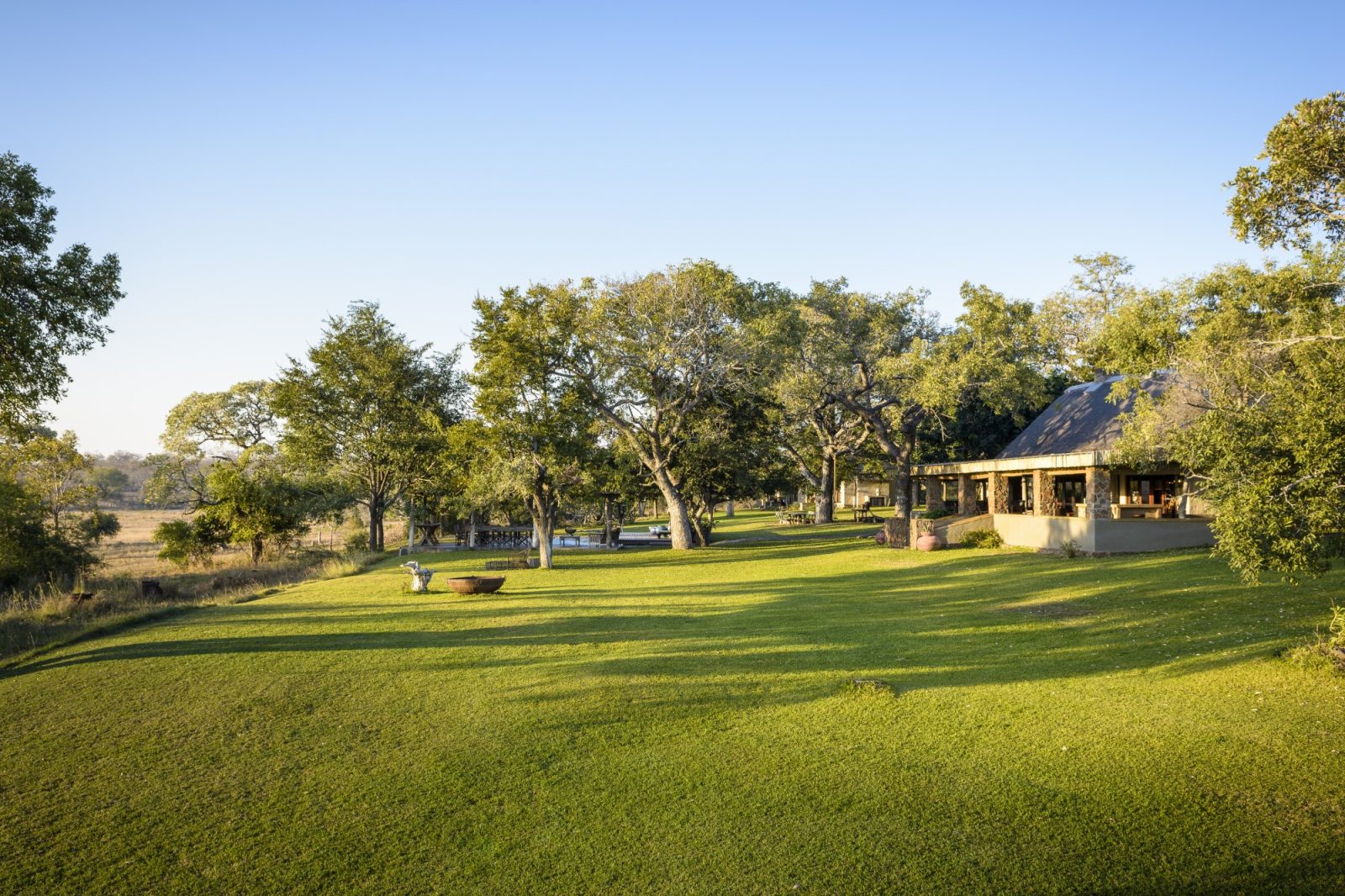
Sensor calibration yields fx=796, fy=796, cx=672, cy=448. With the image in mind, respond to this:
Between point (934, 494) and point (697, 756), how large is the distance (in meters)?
30.8

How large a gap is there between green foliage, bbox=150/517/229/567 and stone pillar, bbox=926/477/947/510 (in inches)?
1157

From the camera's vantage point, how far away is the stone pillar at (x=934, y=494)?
35.3 metres

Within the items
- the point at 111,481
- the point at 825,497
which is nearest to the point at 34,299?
the point at 825,497

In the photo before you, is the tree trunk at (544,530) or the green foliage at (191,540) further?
the green foliage at (191,540)

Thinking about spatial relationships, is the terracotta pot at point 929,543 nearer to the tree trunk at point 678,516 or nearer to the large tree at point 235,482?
the tree trunk at point 678,516

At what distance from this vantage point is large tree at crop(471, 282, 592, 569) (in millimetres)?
25125

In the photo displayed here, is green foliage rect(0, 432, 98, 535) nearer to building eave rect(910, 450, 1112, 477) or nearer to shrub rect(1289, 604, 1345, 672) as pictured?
building eave rect(910, 450, 1112, 477)

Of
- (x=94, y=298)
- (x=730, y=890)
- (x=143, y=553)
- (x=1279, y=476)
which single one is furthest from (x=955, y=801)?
(x=143, y=553)

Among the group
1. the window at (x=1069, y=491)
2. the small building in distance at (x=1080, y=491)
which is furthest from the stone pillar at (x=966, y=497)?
the window at (x=1069, y=491)

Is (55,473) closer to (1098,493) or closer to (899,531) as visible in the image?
(899,531)

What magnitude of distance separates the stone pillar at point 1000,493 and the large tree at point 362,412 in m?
23.6

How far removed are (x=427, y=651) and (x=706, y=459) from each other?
2343 cm

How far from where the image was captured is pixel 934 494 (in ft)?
117

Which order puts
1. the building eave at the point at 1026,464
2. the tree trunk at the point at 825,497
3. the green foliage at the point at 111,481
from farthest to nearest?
the green foliage at the point at 111,481
the tree trunk at the point at 825,497
the building eave at the point at 1026,464
